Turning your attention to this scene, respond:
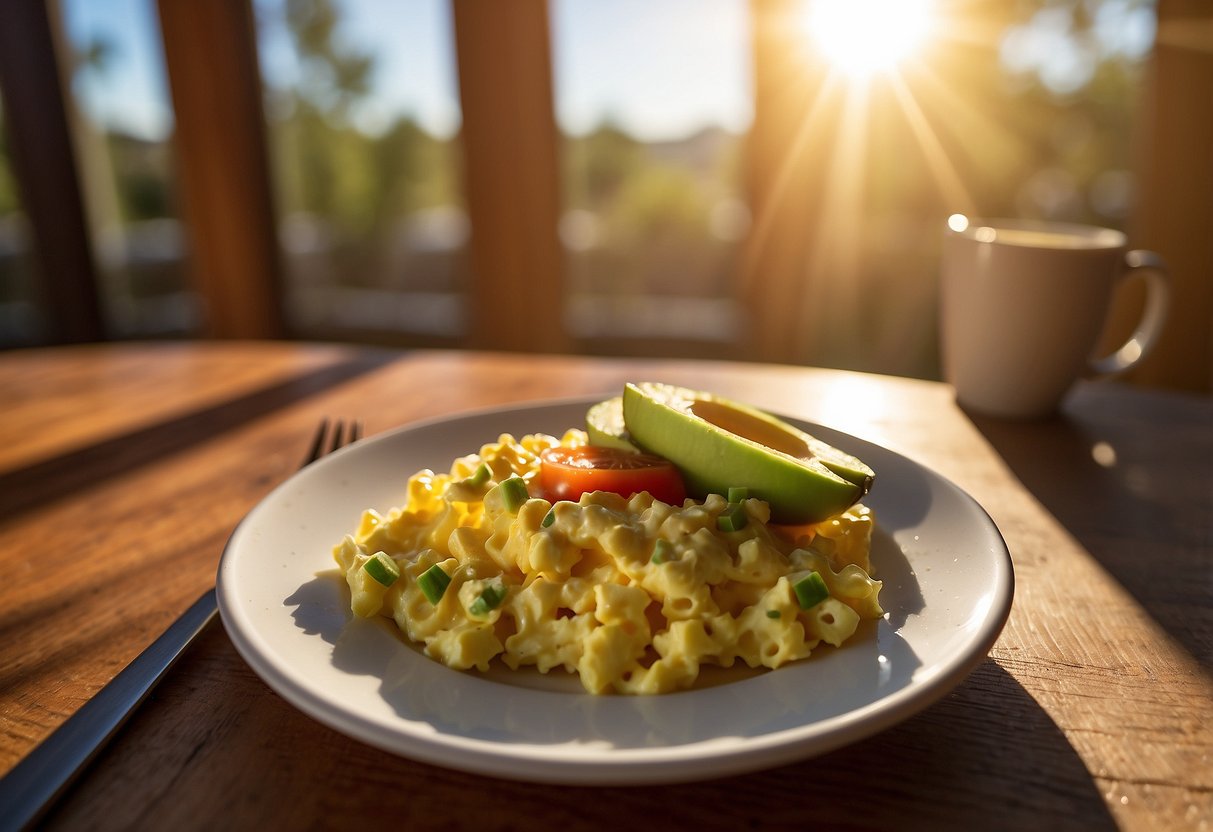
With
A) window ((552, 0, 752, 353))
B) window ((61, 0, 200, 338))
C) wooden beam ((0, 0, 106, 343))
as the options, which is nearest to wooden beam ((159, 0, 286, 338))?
window ((61, 0, 200, 338))

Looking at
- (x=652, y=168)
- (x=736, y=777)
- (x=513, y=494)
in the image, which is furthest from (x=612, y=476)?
(x=652, y=168)

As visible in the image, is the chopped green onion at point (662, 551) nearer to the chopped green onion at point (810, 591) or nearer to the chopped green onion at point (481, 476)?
the chopped green onion at point (810, 591)

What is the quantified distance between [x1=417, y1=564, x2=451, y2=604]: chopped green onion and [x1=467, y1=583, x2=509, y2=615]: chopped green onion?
0.12 ft

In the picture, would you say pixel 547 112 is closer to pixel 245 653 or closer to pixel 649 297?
pixel 649 297

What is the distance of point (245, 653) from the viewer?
22.9 inches

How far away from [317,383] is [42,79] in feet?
13.2

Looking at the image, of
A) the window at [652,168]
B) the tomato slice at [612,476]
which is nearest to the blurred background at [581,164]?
the window at [652,168]

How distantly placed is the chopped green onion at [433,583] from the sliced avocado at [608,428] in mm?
249

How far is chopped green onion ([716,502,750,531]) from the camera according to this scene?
732 millimetres

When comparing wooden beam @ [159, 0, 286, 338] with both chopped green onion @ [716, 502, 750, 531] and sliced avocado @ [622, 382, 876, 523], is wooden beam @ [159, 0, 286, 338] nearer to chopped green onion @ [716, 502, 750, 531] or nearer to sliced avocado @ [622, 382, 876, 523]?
sliced avocado @ [622, 382, 876, 523]

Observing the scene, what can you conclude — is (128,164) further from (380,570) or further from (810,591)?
(810,591)

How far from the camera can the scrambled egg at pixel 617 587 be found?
0.66 metres

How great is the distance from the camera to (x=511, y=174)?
3938mm

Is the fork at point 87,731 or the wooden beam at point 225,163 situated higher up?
the wooden beam at point 225,163
